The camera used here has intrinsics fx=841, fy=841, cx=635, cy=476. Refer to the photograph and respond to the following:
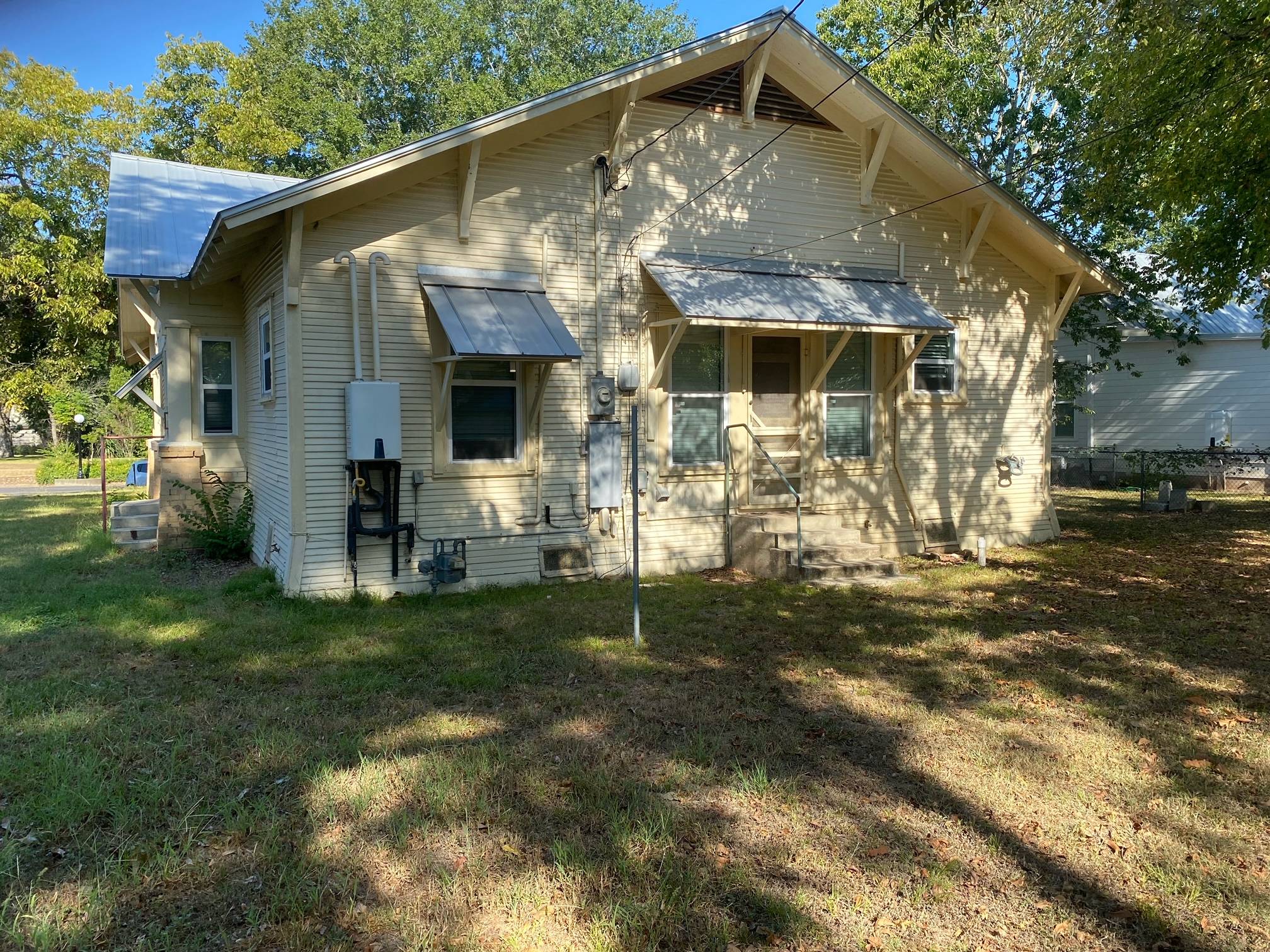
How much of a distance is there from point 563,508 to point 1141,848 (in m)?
6.45

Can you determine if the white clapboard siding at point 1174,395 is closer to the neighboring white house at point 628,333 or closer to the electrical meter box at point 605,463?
Result: the neighboring white house at point 628,333

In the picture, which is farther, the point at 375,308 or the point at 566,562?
the point at 566,562

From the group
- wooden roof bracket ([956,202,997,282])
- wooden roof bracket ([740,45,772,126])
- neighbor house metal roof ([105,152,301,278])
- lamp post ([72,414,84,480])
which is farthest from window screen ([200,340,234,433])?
lamp post ([72,414,84,480])

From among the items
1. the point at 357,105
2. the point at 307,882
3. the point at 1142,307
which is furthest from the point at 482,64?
the point at 307,882

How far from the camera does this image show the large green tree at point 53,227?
23578 millimetres

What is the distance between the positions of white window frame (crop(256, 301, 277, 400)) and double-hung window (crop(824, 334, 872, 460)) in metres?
6.49

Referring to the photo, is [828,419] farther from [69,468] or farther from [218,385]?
[69,468]

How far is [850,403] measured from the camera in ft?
35.7

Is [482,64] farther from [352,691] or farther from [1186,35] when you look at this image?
[352,691]

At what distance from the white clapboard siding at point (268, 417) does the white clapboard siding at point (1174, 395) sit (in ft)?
68.3

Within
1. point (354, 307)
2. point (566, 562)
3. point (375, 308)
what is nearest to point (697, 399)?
point (566, 562)

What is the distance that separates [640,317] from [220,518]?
5816 mm

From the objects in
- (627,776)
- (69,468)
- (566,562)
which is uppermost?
(69,468)

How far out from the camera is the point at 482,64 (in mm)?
36969
